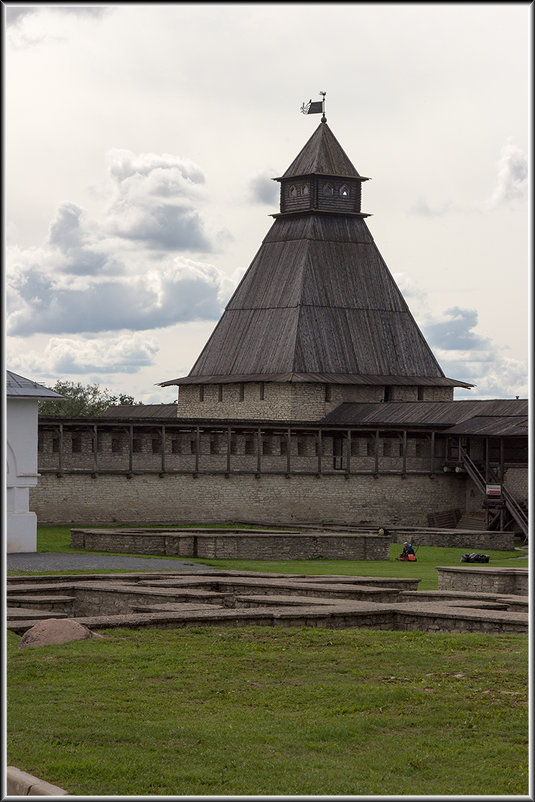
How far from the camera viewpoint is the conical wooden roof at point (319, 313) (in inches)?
2000

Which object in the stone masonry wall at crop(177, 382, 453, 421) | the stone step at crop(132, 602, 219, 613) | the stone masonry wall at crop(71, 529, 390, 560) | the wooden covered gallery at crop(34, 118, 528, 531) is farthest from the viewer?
the stone masonry wall at crop(177, 382, 453, 421)

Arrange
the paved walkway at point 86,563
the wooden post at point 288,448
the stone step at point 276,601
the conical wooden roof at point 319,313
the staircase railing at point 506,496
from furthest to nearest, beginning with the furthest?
the conical wooden roof at point 319,313 < the wooden post at point 288,448 < the staircase railing at point 506,496 < the paved walkway at point 86,563 < the stone step at point 276,601

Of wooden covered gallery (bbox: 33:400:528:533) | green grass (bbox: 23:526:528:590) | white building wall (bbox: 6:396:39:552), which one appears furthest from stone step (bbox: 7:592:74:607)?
wooden covered gallery (bbox: 33:400:528:533)

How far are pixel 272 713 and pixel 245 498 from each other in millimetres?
30868

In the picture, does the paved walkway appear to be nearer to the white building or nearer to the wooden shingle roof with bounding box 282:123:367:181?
the white building

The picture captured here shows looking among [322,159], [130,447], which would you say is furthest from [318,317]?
[130,447]

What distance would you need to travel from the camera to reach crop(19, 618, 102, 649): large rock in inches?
498

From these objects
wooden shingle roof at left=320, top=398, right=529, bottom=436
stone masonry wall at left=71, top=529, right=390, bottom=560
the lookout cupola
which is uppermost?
the lookout cupola

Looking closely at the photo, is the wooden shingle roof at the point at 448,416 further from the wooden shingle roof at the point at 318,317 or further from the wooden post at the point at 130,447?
the wooden post at the point at 130,447

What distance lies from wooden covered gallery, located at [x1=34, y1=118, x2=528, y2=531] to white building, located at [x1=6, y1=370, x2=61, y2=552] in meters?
8.79

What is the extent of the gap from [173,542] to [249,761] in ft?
66.5

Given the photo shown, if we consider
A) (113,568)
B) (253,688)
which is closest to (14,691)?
(253,688)

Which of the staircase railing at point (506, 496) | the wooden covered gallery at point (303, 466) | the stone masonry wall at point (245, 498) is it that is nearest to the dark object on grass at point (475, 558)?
the staircase railing at point (506, 496)

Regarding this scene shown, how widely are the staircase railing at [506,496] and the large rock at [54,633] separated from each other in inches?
1032
